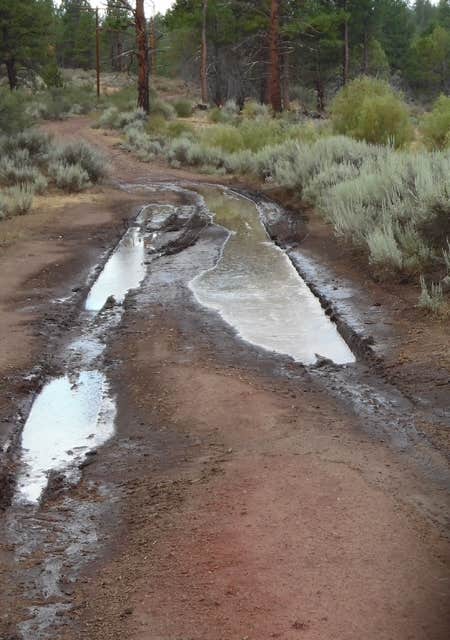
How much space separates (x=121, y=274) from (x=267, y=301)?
8.73 ft

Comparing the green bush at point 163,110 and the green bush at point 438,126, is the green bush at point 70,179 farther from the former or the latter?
the green bush at point 163,110

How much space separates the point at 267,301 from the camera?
9.12 metres

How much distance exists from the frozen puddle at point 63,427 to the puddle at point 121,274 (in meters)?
2.56

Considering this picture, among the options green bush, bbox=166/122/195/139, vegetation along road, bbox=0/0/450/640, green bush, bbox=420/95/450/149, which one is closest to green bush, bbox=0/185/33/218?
vegetation along road, bbox=0/0/450/640

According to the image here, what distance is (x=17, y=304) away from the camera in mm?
8984

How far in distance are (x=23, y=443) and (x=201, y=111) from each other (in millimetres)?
40804

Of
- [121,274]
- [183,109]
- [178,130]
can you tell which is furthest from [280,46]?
[121,274]

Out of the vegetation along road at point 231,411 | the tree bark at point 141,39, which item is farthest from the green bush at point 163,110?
the vegetation along road at point 231,411

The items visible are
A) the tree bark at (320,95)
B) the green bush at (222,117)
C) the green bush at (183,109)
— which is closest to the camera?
the green bush at (222,117)

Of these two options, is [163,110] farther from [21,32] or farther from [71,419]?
[71,419]

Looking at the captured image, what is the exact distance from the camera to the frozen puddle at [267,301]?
7586 millimetres

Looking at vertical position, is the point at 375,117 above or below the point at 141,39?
below

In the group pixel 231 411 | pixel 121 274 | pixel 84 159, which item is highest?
pixel 84 159

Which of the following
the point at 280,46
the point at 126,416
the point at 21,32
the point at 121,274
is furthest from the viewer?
the point at 21,32
